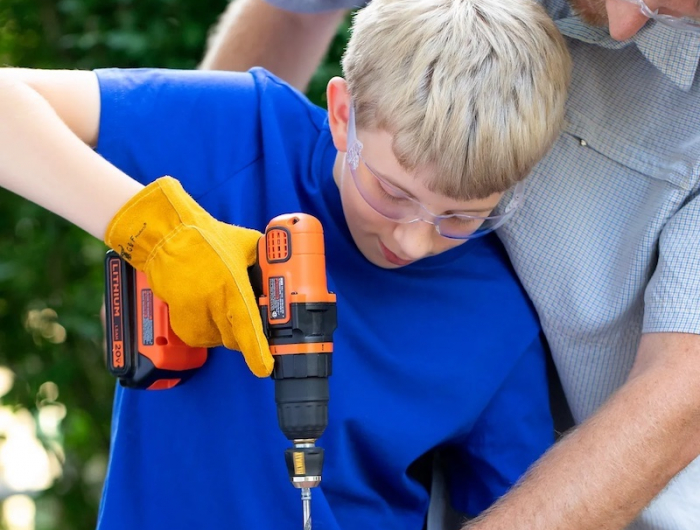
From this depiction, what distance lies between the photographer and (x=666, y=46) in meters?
1.80

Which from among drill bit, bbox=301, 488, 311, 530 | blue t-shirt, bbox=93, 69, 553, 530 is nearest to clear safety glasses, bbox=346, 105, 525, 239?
blue t-shirt, bbox=93, 69, 553, 530

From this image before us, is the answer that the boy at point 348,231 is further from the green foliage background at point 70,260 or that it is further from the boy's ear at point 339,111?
the green foliage background at point 70,260

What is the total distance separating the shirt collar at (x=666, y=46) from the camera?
1775 millimetres

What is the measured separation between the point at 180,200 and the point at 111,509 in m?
0.70

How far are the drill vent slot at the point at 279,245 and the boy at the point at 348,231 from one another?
0.22 ft

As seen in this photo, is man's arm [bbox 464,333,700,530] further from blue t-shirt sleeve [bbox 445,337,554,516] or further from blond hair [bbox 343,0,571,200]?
blond hair [bbox 343,0,571,200]

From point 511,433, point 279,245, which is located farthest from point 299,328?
point 511,433

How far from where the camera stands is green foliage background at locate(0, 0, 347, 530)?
278 centimetres

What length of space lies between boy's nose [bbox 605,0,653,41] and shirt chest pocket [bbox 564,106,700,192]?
244 millimetres

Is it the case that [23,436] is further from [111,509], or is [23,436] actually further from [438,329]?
[438,329]

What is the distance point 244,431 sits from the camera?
5.88ft

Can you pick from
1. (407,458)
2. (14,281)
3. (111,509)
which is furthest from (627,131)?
(14,281)

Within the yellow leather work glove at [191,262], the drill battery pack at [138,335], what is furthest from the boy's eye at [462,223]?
the drill battery pack at [138,335]

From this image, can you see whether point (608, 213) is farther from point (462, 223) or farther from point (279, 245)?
point (279, 245)
